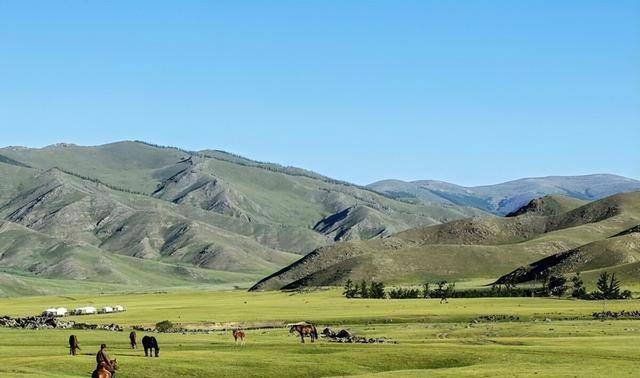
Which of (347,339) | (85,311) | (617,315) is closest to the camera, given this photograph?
(347,339)

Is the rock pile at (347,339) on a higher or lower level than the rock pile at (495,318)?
lower

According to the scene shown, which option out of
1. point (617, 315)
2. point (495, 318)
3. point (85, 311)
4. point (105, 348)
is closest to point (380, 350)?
point (105, 348)

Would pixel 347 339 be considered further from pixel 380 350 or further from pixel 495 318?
pixel 495 318

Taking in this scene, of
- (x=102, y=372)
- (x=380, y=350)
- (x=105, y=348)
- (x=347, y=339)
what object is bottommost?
(x=380, y=350)

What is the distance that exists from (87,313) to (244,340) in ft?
257

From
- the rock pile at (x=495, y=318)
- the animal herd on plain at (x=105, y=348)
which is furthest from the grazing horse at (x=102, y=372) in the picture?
the rock pile at (x=495, y=318)

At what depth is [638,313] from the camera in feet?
381

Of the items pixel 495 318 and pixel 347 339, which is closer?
pixel 347 339

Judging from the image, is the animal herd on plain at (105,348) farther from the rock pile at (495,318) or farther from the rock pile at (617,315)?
the rock pile at (617,315)

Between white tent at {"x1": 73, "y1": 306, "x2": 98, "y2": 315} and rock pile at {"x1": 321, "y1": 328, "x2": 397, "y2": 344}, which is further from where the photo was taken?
white tent at {"x1": 73, "y1": 306, "x2": 98, "y2": 315}

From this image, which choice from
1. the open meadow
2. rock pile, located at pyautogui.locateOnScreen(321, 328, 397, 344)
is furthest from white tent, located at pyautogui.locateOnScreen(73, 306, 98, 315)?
rock pile, located at pyautogui.locateOnScreen(321, 328, 397, 344)

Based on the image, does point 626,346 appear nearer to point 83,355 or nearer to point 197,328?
point 83,355

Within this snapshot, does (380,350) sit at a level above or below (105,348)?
below

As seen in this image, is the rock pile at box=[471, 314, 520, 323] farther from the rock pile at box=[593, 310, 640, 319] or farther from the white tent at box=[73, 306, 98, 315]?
the white tent at box=[73, 306, 98, 315]
